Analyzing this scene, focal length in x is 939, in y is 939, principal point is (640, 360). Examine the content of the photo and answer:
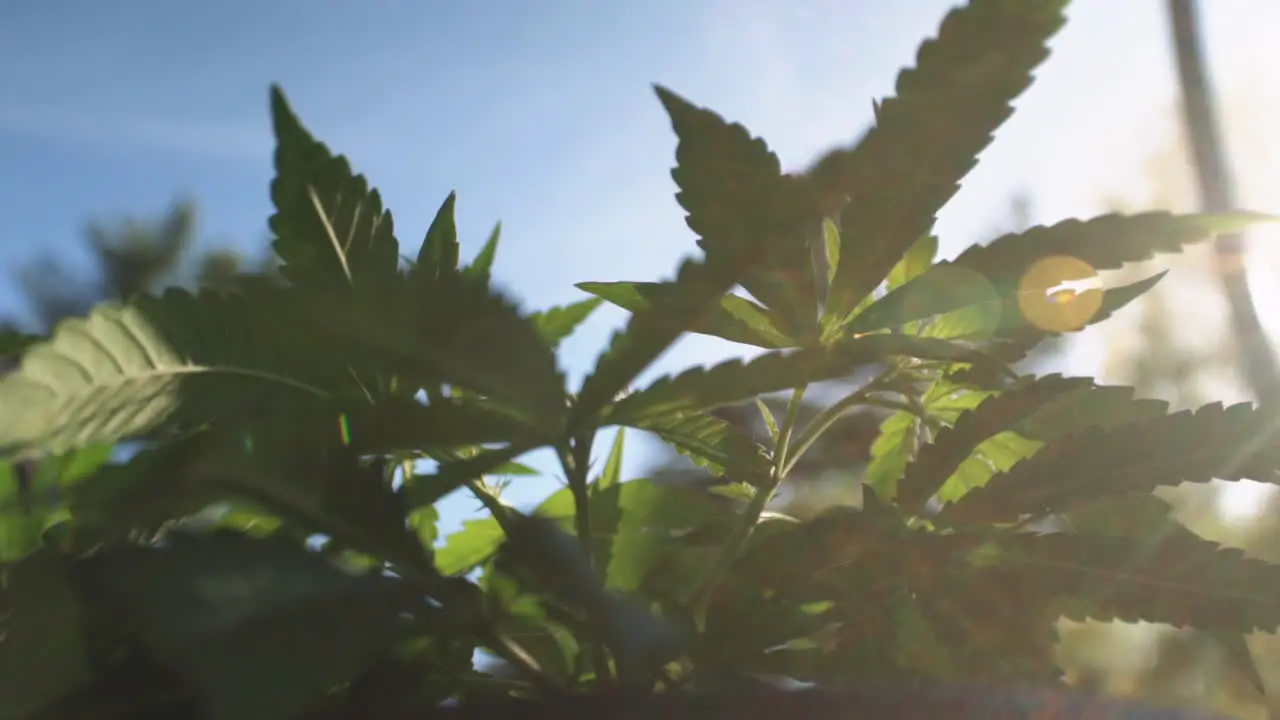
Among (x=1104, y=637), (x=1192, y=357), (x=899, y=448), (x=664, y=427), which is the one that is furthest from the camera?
(x=1192, y=357)

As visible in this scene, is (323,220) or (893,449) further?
(893,449)

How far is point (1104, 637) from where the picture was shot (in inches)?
183

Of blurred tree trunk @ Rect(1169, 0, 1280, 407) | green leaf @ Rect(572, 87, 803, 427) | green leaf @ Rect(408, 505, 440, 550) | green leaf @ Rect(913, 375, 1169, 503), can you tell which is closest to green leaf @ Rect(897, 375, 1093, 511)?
green leaf @ Rect(913, 375, 1169, 503)

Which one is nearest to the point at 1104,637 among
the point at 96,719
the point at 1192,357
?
the point at 1192,357

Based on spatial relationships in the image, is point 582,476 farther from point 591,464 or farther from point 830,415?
point 830,415

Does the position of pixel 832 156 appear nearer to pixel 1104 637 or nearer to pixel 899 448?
pixel 899 448

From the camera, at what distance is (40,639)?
0.76ft

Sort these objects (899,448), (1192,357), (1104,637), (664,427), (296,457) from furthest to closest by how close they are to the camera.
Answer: (1192,357) < (1104,637) < (899,448) < (664,427) < (296,457)

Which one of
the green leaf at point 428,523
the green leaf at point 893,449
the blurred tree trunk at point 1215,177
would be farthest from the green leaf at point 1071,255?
the blurred tree trunk at point 1215,177

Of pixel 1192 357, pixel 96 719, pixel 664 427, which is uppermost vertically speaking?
pixel 1192 357

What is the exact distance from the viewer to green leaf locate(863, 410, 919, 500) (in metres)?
0.45

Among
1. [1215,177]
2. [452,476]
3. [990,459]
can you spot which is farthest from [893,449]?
[1215,177]

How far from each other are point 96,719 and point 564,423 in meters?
0.13

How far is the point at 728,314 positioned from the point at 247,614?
0.20 m
